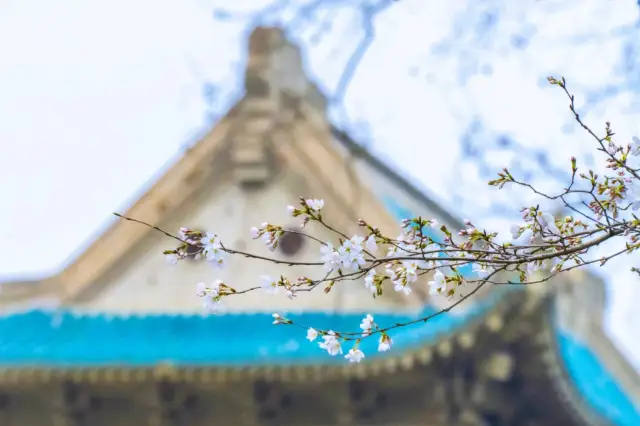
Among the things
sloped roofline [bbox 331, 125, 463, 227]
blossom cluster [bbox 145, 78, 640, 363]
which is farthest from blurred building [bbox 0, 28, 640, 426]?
blossom cluster [bbox 145, 78, 640, 363]

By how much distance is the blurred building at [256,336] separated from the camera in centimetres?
500

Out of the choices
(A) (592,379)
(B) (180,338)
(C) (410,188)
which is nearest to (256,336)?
(B) (180,338)

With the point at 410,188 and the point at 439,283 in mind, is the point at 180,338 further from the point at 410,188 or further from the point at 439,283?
the point at 410,188

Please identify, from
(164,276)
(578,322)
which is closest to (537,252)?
(164,276)

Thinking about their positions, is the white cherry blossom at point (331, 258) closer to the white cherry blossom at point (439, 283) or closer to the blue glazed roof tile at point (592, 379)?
the white cherry blossom at point (439, 283)

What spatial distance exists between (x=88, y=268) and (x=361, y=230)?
7.29 feet

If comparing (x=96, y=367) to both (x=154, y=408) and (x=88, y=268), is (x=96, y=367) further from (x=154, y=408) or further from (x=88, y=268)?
(x=88, y=268)

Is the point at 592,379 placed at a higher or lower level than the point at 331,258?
higher

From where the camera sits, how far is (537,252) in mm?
2373

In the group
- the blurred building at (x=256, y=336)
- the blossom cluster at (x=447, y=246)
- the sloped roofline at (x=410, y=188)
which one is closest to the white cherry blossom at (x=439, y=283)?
the blossom cluster at (x=447, y=246)

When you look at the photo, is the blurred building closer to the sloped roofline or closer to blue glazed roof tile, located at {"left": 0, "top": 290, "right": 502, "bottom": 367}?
blue glazed roof tile, located at {"left": 0, "top": 290, "right": 502, "bottom": 367}

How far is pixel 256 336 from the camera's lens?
5363 mm

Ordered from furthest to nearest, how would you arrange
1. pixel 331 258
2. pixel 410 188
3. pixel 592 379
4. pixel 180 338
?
1. pixel 410 188
2. pixel 592 379
3. pixel 180 338
4. pixel 331 258

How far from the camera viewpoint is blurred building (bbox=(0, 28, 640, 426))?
5.00m
